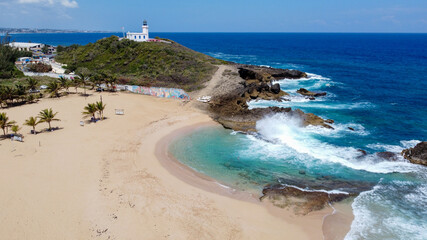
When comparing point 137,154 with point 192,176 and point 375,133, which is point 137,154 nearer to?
point 192,176

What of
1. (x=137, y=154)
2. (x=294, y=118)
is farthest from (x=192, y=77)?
(x=137, y=154)

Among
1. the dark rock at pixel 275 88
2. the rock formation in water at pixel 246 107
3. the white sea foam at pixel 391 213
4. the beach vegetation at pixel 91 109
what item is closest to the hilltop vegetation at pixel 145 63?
the rock formation in water at pixel 246 107

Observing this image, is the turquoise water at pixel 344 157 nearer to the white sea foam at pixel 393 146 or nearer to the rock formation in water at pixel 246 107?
A: the white sea foam at pixel 393 146

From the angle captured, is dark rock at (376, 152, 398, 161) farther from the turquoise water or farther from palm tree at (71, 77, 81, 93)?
palm tree at (71, 77, 81, 93)

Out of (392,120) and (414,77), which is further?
(414,77)

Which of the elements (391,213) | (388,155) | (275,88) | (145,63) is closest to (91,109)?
(275,88)

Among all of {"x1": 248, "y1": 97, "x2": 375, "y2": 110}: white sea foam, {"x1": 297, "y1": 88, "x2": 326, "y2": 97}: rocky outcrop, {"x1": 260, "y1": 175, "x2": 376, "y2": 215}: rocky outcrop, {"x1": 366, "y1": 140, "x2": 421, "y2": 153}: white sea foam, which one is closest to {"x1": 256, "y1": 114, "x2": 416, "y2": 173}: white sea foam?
{"x1": 366, "y1": 140, "x2": 421, "y2": 153}: white sea foam
